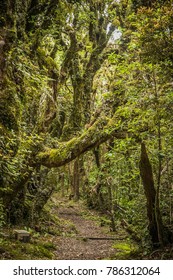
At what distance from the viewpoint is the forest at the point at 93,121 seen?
6125 millimetres

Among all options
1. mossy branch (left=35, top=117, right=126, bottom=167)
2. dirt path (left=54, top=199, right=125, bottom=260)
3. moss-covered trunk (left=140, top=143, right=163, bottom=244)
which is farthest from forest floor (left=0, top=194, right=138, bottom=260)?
mossy branch (left=35, top=117, right=126, bottom=167)

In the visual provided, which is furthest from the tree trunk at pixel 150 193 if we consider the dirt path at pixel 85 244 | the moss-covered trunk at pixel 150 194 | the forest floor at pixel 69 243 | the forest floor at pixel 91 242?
the dirt path at pixel 85 244

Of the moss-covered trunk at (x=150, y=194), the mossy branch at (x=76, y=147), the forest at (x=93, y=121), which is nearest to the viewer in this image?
the forest at (x=93, y=121)

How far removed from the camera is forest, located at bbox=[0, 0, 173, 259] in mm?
6125

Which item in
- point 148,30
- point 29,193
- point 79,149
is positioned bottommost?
point 29,193

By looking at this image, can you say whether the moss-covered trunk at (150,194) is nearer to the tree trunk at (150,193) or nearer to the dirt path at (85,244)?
the tree trunk at (150,193)

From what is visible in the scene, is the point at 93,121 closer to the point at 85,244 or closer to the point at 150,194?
the point at 150,194

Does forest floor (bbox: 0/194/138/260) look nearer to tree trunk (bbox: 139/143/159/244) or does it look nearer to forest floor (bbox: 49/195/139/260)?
forest floor (bbox: 49/195/139/260)

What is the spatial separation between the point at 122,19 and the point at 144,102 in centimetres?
892

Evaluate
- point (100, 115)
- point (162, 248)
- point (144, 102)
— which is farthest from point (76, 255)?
point (144, 102)

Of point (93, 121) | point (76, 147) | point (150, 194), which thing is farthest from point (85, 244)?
point (150, 194)

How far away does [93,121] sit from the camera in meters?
11.1
